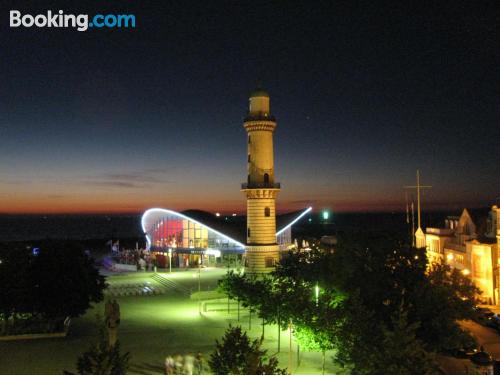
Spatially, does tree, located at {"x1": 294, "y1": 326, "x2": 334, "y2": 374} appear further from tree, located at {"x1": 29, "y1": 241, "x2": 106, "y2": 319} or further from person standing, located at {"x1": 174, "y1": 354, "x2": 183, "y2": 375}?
tree, located at {"x1": 29, "y1": 241, "x2": 106, "y2": 319}

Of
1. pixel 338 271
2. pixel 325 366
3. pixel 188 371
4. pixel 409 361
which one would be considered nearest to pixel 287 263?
pixel 338 271

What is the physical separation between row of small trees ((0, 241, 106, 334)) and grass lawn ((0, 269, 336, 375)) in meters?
1.89

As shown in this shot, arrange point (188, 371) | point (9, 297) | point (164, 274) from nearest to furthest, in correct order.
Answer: point (188, 371), point (9, 297), point (164, 274)

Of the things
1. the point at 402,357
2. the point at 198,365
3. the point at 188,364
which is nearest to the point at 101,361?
the point at 402,357

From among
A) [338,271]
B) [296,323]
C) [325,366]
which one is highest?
[338,271]

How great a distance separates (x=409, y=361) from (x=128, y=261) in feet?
199

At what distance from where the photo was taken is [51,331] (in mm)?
33062

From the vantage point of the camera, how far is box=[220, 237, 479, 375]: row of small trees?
63.3 feet

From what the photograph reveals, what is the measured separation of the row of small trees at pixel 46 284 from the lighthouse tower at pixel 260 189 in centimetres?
2170

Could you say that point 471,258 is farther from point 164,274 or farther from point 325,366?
point 164,274

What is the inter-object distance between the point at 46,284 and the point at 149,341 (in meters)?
7.18

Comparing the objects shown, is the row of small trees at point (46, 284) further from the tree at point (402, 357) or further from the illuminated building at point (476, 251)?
the illuminated building at point (476, 251)

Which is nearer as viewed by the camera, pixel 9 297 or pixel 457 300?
pixel 457 300

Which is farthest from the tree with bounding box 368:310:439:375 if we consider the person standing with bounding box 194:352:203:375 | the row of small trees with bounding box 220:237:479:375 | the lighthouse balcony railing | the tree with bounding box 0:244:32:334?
the lighthouse balcony railing
